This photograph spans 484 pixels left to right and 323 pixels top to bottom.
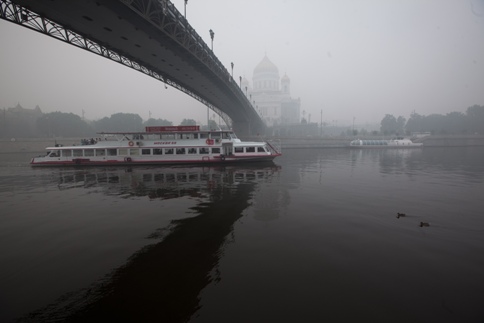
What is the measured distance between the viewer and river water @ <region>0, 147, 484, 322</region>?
446 centimetres

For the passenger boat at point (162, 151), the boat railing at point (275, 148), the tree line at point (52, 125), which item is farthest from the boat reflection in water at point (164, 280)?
the tree line at point (52, 125)

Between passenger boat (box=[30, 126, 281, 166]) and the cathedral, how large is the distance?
128373 mm

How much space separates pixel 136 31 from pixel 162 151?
39.7 ft

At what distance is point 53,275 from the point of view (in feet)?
18.2

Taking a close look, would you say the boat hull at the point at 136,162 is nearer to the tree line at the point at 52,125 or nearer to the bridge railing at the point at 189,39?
the bridge railing at the point at 189,39

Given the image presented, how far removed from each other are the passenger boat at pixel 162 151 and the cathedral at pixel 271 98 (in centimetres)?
12837

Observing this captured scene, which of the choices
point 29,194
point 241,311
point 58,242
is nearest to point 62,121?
point 29,194

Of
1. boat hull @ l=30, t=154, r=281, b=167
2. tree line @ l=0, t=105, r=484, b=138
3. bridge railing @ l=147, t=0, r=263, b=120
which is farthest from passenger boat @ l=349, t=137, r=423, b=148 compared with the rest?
boat hull @ l=30, t=154, r=281, b=167

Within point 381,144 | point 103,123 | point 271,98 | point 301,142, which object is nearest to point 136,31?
point 301,142

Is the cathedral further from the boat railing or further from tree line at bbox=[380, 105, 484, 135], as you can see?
the boat railing

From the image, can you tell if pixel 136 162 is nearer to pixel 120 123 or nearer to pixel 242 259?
pixel 242 259

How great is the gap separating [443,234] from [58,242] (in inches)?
491

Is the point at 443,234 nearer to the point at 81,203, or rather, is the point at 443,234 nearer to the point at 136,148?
the point at 81,203

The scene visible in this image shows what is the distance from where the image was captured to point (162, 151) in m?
26.7
